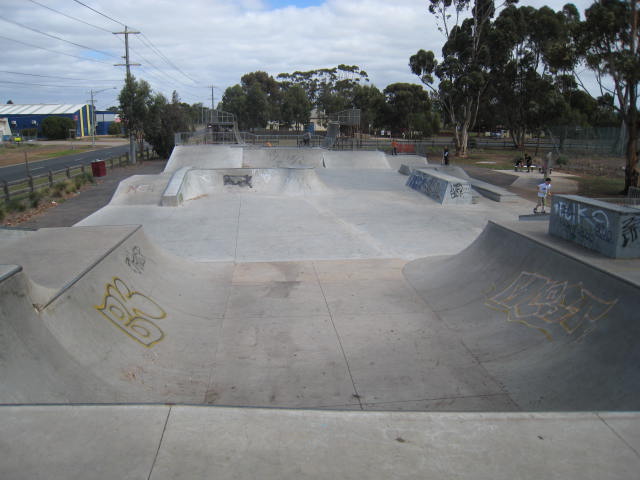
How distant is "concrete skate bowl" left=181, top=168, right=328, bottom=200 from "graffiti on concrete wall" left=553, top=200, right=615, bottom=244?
13210 mm

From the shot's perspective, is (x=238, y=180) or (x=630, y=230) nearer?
(x=630, y=230)

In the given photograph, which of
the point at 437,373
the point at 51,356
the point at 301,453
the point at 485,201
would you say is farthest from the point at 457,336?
the point at 485,201

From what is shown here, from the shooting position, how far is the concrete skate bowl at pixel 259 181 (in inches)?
805

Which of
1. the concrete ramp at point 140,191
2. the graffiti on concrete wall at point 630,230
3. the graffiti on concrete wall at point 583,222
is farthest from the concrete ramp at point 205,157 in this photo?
the graffiti on concrete wall at point 630,230

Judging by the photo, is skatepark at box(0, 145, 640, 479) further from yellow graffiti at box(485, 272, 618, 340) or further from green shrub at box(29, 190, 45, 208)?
green shrub at box(29, 190, 45, 208)

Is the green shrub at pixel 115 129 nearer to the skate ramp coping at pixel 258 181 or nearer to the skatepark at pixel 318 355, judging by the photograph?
the skate ramp coping at pixel 258 181

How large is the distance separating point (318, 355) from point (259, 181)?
15.7 metres

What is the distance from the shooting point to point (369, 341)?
251 inches

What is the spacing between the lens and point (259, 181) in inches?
821

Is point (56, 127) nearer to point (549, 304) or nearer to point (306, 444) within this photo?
point (549, 304)

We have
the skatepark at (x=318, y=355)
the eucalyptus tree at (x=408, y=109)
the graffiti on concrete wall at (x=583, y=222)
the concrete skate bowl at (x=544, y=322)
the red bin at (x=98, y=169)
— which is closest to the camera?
the skatepark at (x=318, y=355)

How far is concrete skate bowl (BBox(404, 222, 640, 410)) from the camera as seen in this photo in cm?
460

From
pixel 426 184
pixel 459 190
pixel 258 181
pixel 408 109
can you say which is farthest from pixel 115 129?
pixel 459 190

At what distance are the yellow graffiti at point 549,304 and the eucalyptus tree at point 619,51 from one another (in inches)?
694
